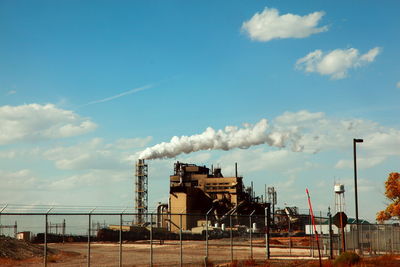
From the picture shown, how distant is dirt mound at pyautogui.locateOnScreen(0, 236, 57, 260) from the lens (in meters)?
31.7

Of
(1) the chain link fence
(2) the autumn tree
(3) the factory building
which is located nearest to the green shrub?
(1) the chain link fence

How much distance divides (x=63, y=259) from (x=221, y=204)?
57.3m

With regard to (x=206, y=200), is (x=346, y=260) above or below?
below

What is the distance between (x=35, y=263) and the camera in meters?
30.5

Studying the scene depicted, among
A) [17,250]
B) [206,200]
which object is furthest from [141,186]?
[17,250]

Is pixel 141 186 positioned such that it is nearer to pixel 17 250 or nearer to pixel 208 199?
pixel 208 199

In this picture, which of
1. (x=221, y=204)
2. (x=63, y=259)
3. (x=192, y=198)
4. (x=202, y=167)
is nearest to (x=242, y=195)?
(x=221, y=204)

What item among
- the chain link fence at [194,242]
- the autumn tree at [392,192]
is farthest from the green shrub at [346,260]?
the autumn tree at [392,192]

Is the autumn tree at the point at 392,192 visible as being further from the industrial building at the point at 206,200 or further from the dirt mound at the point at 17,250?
the dirt mound at the point at 17,250

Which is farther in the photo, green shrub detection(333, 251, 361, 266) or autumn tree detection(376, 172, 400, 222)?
autumn tree detection(376, 172, 400, 222)

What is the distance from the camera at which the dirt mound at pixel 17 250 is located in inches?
1247

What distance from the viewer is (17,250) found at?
3341cm

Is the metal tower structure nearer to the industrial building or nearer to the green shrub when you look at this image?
the industrial building

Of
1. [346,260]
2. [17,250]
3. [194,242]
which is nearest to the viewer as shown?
[346,260]
